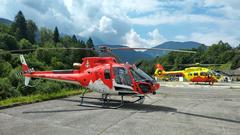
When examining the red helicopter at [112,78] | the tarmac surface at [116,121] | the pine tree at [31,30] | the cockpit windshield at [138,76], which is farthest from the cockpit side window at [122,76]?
the pine tree at [31,30]

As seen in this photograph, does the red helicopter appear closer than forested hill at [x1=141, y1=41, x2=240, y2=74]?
Yes

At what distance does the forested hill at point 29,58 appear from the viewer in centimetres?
1936

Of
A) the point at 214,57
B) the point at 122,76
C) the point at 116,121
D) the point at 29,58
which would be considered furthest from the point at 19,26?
the point at 116,121

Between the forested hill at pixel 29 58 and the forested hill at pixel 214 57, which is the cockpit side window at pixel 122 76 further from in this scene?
the forested hill at pixel 214 57

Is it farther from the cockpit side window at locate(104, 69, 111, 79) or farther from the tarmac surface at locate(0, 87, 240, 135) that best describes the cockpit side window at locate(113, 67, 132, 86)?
the tarmac surface at locate(0, 87, 240, 135)

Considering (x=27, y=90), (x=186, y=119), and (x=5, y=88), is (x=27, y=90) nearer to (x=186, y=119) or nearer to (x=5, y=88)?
(x=5, y=88)

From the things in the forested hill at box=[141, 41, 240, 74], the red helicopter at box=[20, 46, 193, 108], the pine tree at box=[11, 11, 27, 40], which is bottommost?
the red helicopter at box=[20, 46, 193, 108]

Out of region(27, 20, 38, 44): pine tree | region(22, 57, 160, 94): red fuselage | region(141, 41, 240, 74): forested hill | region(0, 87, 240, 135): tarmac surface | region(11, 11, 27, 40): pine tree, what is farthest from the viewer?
region(141, 41, 240, 74): forested hill

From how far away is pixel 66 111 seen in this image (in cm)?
1155

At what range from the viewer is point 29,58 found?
5756 centimetres

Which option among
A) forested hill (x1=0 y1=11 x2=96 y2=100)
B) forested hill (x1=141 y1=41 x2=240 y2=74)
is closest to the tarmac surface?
forested hill (x1=0 y1=11 x2=96 y2=100)

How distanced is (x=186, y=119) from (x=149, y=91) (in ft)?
8.48

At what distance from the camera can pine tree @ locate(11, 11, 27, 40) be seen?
341 feet

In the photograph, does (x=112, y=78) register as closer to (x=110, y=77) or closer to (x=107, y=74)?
(x=110, y=77)
